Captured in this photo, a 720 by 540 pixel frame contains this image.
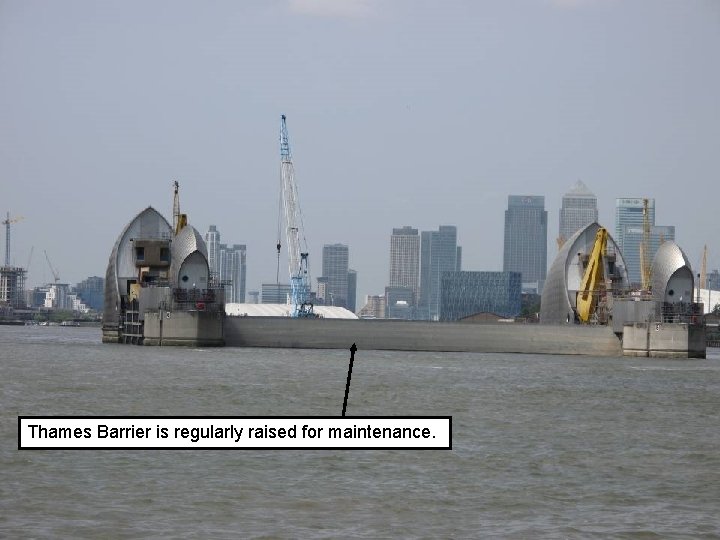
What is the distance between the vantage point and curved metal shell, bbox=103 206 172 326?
128500mm

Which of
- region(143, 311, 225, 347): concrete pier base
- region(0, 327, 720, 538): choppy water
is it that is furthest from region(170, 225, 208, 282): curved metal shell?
region(0, 327, 720, 538): choppy water

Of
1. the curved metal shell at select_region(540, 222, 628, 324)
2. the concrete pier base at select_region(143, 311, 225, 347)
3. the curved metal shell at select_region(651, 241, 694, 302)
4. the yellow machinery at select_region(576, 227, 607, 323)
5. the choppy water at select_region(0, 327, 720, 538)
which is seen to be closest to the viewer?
the choppy water at select_region(0, 327, 720, 538)

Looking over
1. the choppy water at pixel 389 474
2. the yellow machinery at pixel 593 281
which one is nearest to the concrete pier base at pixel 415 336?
the yellow machinery at pixel 593 281

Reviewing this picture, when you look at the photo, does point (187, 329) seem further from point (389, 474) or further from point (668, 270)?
point (389, 474)

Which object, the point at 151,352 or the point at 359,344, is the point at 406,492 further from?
the point at 359,344

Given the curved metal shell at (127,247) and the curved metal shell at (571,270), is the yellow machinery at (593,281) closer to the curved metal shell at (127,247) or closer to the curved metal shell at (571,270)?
the curved metal shell at (571,270)

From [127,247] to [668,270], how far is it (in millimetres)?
46125

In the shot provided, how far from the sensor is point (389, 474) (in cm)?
3222

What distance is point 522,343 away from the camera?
387 ft

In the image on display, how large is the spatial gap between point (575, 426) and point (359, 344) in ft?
236

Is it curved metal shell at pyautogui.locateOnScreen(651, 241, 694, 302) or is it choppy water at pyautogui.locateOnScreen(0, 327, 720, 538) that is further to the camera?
curved metal shell at pyautogui.locateOnScreen(651, 241, 694, 302)

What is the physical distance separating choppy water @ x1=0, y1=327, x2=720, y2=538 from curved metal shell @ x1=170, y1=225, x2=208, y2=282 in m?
55.2

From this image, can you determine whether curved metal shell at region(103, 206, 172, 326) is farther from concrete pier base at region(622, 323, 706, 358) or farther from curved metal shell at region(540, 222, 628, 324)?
concrete pier base at region(622, 323, 706, 358)

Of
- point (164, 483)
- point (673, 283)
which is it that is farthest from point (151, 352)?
point (164, 483)
